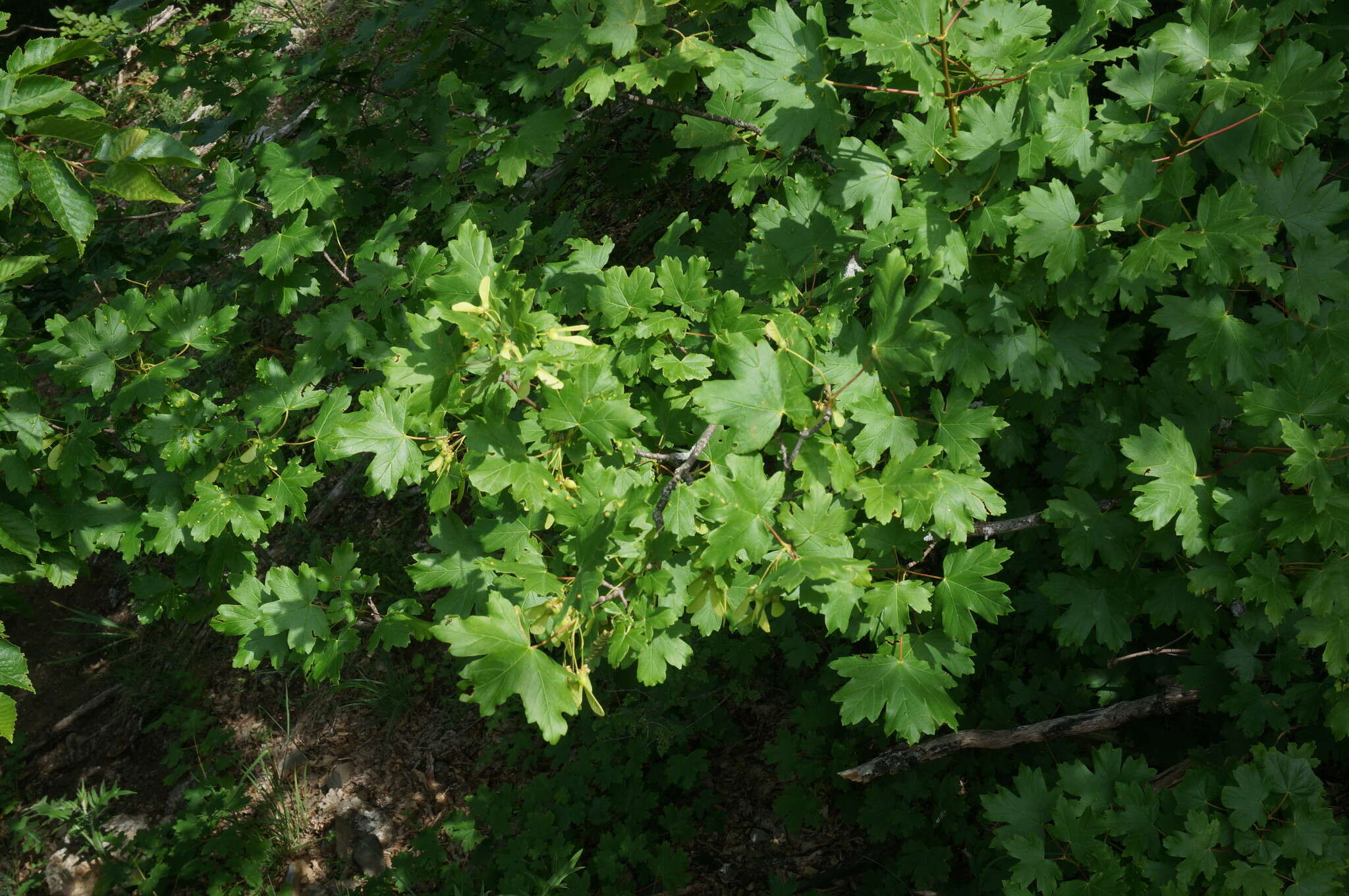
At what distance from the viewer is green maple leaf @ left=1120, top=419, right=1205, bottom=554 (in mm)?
1865

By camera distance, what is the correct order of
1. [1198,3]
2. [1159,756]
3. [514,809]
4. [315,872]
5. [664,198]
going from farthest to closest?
[664,198]
[315,872]
[514,809]
[1159,756]
[1198,3]

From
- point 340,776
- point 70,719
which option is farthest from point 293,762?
point 70,719

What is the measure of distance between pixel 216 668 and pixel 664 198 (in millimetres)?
3912

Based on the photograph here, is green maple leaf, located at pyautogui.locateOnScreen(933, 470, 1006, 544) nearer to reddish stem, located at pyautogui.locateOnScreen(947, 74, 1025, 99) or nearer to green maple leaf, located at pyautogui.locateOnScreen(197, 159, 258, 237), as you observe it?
reddish stem, located at pyautogui.locateOnScreen(947, 74, 1025, 99)

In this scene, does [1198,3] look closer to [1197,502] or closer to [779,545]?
[1197,502]

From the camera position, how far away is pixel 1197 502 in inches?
74.3

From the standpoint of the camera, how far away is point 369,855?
435 centimetres

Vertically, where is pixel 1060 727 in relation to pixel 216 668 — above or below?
above

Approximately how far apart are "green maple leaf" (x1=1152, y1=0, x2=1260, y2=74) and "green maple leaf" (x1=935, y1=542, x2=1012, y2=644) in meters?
1.08

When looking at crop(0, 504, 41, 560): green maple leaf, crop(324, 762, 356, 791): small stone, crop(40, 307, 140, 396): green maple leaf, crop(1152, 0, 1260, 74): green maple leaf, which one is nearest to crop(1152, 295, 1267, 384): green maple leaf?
crop(1152, 0, 1260, 74): green maple leaf

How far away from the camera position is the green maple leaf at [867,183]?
1.97m

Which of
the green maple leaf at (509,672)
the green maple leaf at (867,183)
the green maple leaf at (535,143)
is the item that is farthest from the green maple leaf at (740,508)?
the green maple leaf at (535,143)

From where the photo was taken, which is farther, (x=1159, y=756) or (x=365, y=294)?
(x=1159, y=756)

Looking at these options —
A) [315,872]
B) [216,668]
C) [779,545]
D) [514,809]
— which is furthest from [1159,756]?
[216,668]
